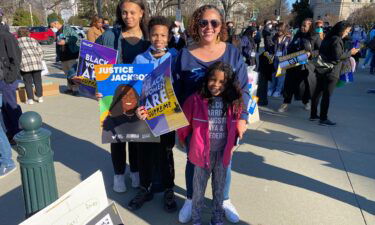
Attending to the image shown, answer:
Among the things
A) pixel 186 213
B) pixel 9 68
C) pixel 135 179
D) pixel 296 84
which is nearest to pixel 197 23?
pixel 186 213

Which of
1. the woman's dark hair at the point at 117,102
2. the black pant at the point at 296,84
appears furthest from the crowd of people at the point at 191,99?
the black pant at the point at 296,84

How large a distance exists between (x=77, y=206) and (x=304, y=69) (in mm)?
5397

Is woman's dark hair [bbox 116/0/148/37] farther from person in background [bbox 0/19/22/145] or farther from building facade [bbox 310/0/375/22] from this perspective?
building facade [bbox 310/0/375/22]

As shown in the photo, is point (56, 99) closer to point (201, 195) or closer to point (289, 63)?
point (289, 63)

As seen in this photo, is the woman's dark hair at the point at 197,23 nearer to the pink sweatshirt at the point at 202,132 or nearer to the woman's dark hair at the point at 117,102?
the pink sweatshirt at the point at 202,132

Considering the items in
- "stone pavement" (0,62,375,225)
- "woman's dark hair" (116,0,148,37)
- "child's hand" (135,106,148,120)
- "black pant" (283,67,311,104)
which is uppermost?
"woman's dark hair" (116,0,148,37)

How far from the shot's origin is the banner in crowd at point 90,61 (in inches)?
109

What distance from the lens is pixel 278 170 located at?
377 centimetres

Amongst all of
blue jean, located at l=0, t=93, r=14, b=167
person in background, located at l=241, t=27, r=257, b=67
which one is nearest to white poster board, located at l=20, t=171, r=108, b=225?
blue jean, located at l=0, t=93, r=14, b=167

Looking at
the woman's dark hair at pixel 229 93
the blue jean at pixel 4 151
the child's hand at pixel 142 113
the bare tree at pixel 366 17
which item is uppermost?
the bare tree at pixel 366 17

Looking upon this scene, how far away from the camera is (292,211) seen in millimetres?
2938

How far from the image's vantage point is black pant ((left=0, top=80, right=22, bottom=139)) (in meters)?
4.23

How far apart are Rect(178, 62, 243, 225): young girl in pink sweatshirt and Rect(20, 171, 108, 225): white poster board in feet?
2.61

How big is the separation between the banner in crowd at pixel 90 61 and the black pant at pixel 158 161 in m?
0.74
